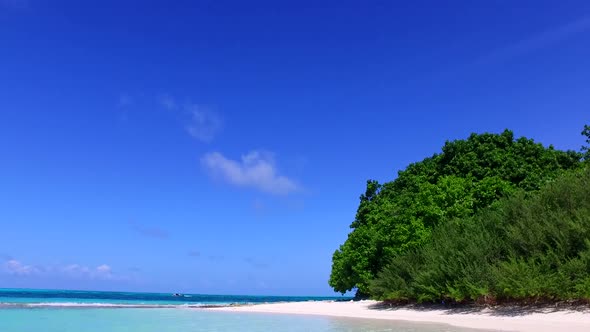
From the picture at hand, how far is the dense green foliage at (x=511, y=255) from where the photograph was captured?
66.4ft

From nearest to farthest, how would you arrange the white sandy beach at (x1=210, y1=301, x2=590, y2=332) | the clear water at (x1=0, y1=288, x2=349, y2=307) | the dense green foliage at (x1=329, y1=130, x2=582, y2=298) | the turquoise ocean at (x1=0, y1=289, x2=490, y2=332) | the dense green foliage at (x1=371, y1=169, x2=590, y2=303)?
the white sandy beach at (x1=210, y1=301, x2=590, y2=332) → the turquoise ocean at (x1=0, y1=289, x2=490, y2=332) → the dense green foliage at (x1=371, y1=169, x2=590, y2=303) → the dense green foliage at (x1=329, y1=130, x2=582, y2=298) → the clear water at (x1=0, y1=288, x2=349, y2=307)

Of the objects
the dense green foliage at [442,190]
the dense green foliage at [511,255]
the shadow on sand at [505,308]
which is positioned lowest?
the shadow on sand at [505,308]

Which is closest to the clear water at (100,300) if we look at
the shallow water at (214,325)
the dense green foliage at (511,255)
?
the shallow water at (214,325)

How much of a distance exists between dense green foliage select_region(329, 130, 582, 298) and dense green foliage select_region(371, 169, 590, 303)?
4.29 ft

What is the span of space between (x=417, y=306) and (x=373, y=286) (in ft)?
12.2

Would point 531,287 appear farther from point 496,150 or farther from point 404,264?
point 496,150

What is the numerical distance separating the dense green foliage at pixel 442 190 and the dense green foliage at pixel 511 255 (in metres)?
1.31

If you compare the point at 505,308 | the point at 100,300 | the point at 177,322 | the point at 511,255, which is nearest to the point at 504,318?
the point at 505,308

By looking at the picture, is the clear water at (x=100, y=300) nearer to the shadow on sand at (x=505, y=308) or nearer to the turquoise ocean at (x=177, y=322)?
the turquoise ocean at (x=177, y=322)

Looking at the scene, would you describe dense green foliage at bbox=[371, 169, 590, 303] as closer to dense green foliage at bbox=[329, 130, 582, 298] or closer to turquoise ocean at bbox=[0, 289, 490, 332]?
dense green foliage at bbox=[329, 130, 582, 298]

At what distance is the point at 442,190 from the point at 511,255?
8.41 meters

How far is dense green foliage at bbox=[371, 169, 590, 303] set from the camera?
20250mm

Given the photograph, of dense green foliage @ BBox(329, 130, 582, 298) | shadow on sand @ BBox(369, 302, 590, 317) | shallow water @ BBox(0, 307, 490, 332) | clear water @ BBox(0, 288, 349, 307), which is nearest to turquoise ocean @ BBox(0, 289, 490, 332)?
shallow water @ BBox(0, 307, 490, 332)

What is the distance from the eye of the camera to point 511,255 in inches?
918
